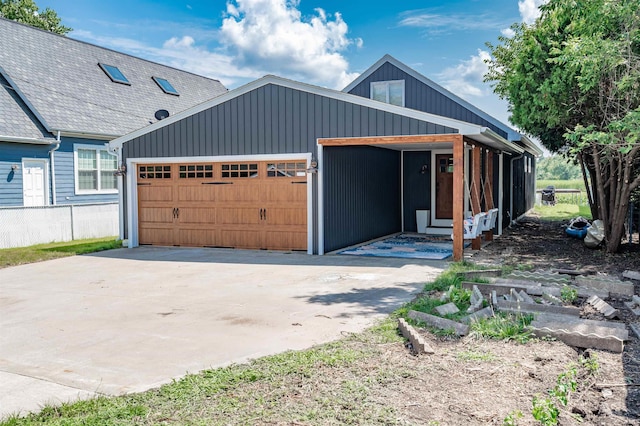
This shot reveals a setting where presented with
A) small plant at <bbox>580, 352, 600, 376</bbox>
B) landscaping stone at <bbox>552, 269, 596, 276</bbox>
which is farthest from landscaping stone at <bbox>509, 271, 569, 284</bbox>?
small plant at <bbox>580, 352, 600, 376</bbox>

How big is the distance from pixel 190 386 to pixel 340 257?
6.66m

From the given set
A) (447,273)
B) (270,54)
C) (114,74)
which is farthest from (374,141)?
(114,74)

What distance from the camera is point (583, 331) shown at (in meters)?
4.75

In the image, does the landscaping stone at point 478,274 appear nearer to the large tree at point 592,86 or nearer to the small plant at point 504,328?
the small plant at point 504,328

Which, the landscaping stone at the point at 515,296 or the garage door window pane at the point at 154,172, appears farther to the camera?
the garage door window pane at the point at 154,172

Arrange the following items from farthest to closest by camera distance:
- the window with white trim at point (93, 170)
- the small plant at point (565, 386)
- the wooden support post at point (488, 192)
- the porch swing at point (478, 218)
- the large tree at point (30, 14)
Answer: the large tree at point (30, 14) → the window with white trim at point (93, 170) → the wooden support post at point (488, 192) → the porch swing at point (478, 218) → the small plant at point (565, 386)

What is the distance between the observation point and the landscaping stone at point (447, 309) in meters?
5.58

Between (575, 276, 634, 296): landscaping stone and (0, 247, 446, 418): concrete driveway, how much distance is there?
209 centimetres

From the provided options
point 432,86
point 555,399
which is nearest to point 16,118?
point 432,86

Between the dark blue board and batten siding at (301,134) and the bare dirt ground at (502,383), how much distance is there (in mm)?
5617

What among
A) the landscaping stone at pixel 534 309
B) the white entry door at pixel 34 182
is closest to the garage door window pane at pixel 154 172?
the white entry door at pixel 34 182

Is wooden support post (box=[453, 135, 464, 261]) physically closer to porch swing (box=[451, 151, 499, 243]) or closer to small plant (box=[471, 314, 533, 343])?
porch swing (box=[451, 151, 499, 243])

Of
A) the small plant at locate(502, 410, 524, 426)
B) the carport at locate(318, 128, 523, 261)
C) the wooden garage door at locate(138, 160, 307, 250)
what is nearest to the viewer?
the small plant at locate(502, 410, 524, 426)

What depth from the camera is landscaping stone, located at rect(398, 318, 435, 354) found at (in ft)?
14.5
